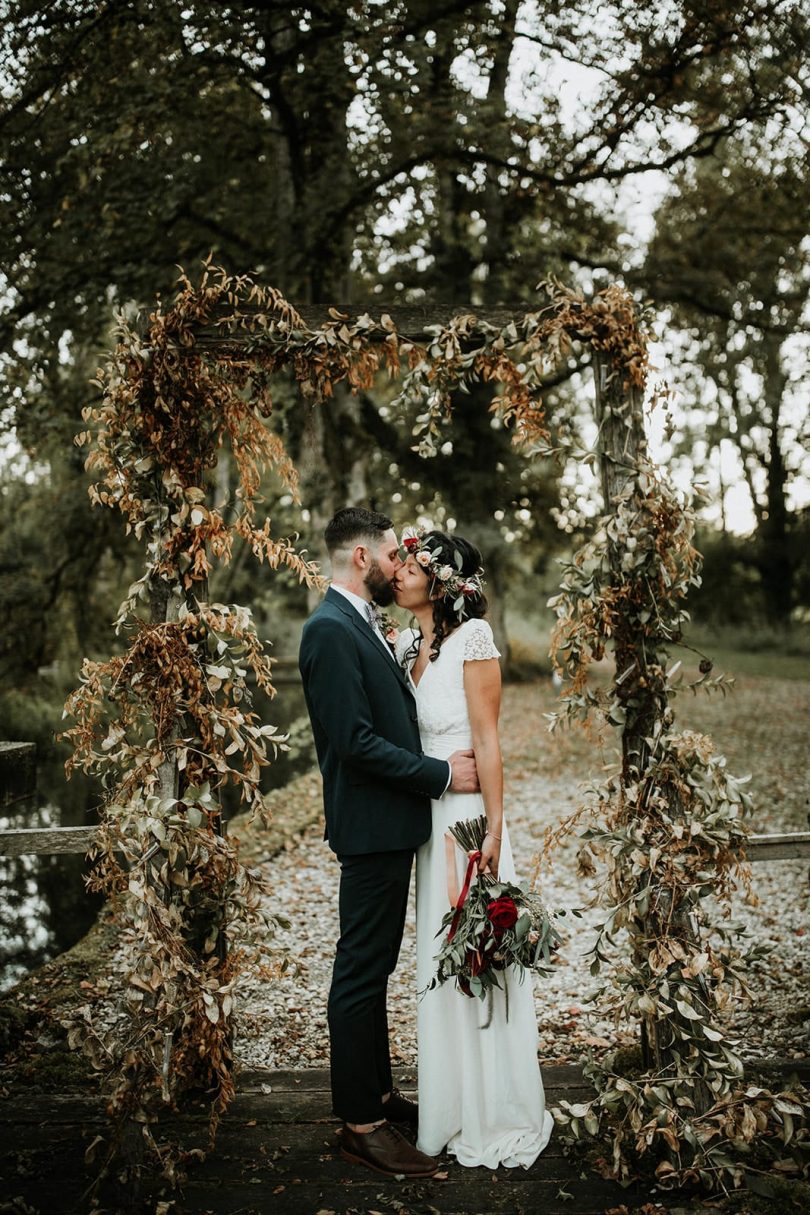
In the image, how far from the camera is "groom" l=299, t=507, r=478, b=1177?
3.47 meters

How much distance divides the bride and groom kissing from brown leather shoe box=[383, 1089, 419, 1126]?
5cm

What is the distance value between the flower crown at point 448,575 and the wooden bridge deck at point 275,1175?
2103mm

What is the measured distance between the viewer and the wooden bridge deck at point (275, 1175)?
3.25 metres

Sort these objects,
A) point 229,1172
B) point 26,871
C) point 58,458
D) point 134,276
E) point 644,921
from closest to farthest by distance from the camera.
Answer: point 229,1172, point 644,921, point 26,871, point 134,276, point 58,458

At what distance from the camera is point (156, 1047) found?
11.8 feet

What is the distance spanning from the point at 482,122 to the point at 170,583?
9062 mm

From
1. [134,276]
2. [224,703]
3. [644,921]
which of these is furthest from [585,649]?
[134,276]

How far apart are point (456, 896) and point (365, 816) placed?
19.4 inches

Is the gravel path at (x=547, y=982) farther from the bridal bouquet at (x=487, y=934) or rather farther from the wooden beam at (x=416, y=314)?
the wooden beam at (x=416, y=314)

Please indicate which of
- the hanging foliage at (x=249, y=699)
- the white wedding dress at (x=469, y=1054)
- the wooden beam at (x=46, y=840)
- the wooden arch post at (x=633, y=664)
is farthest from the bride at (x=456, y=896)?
the wooden beam at (x=46, y=840)

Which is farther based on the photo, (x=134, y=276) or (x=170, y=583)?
(x=134, y=276)

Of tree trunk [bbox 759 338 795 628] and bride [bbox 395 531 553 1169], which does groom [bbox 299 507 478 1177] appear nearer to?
bride [bbox 395 531 553 1169]

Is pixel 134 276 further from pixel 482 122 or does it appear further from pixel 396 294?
pixel 396 294

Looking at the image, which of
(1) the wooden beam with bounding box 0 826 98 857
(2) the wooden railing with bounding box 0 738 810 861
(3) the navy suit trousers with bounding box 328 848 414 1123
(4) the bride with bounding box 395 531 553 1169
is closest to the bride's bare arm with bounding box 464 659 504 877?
(4) the bride with bounding box 395 531 553 1169
